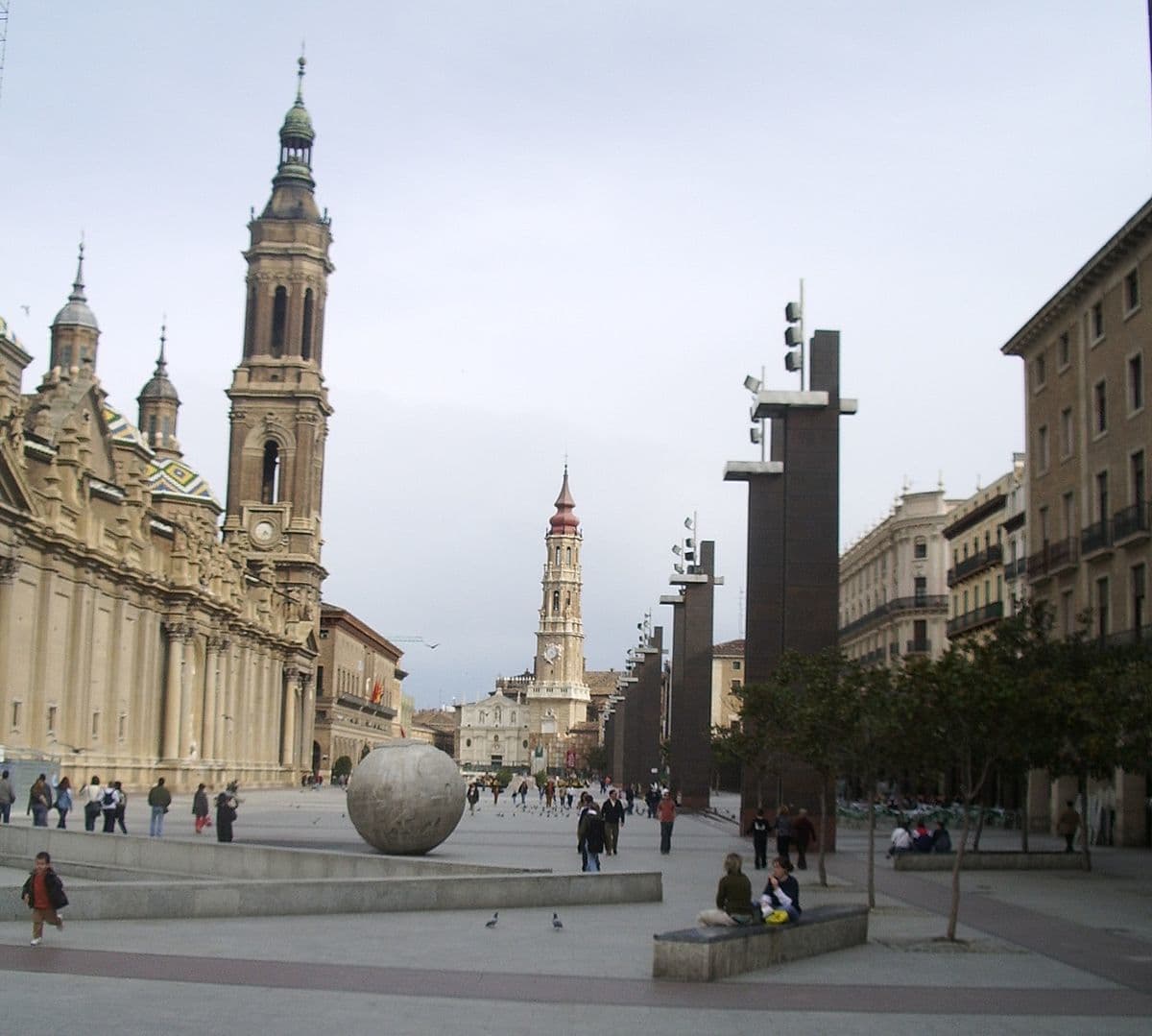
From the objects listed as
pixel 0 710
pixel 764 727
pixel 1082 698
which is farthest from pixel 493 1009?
pixel 0 710

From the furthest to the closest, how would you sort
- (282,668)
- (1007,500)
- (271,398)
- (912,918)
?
1. (271,398)
2. (282,668)
3. (1007,500)
4. (912,918)

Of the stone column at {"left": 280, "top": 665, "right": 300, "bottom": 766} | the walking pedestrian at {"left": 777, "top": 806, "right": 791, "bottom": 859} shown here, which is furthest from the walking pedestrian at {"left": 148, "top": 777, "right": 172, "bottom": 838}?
the stone column at {"left": 280, "top": 665, "right": 300, "bottom": 766}

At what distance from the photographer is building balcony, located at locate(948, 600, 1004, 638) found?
2371 inches

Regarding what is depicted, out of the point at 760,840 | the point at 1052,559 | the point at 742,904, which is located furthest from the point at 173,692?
the point at 742,904

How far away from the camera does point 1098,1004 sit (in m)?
14.3

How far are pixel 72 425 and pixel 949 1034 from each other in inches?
2020

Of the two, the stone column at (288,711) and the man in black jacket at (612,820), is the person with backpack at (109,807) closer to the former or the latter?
the man in black jacket at (612,820)

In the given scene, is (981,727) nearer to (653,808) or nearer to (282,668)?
(653,808)

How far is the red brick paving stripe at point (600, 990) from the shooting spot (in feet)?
45.3

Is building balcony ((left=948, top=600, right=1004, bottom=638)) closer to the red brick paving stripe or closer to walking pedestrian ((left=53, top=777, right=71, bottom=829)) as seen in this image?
walking pedestrian ((left=53, top=777, right=71, bottom=829))

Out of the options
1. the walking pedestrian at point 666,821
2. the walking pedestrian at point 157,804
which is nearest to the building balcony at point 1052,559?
the walking pedestrian at point 666,821

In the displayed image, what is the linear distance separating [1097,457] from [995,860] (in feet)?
47.9

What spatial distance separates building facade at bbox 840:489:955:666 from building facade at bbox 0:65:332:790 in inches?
1261

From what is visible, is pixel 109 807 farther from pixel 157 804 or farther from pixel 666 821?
pixel 666 821
